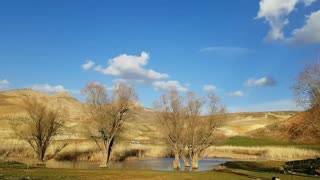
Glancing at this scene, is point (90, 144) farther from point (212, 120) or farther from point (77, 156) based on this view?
point (212, 120)

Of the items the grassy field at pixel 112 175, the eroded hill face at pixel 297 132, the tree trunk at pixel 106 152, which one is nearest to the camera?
the grassy field at pixel 112 175

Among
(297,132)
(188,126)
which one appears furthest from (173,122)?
(297,132)

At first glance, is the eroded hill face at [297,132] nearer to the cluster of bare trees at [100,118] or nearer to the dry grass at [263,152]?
the dry grass at [263,152]

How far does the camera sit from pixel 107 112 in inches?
2633

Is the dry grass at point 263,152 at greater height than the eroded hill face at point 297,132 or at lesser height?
lesser

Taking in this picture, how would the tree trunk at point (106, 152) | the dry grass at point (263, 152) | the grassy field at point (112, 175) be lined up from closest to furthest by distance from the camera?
the grassy field at point (112, 175) < the tree trunk at point (106, 152) < the dry grass at point (263, 152)

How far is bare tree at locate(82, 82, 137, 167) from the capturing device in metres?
66.8

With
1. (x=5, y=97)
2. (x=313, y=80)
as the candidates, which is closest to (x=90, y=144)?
(x=313, y=80)

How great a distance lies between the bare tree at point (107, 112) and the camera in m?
66.8

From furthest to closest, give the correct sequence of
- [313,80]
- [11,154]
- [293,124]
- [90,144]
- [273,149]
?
[293,124] < [273,149] < [90,144] < [11,154] < [313,80]

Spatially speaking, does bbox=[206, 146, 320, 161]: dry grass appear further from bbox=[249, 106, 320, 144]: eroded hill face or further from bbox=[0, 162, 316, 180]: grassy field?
bbox=[0, 162, 316, 180]: grassy field

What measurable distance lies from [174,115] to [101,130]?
12566mm

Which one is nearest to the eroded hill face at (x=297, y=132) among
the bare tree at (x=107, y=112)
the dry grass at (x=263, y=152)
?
the dry grass at (x=263, y=152)

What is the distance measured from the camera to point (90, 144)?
86.1 metres
